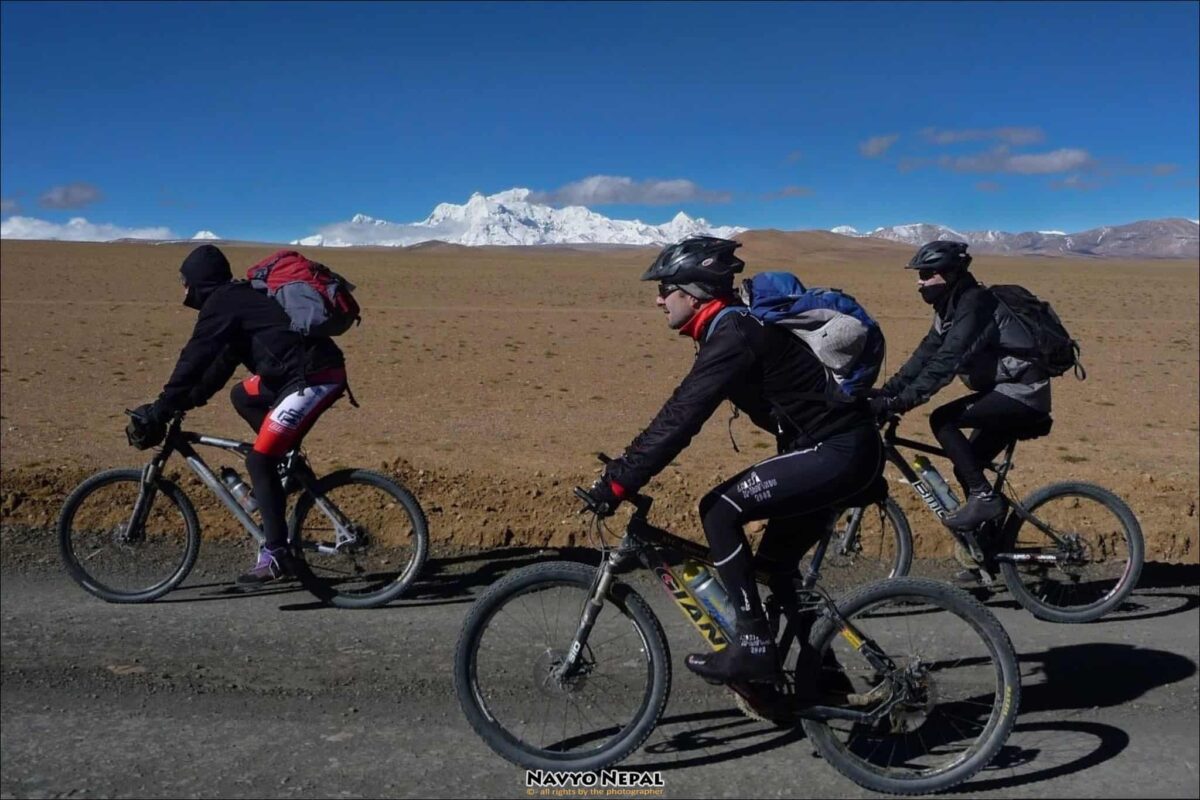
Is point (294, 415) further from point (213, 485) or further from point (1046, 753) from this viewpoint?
point (1046, 753)

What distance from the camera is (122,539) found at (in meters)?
6.59

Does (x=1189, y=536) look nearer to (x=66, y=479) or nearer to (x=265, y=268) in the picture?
(x=265, y=268)

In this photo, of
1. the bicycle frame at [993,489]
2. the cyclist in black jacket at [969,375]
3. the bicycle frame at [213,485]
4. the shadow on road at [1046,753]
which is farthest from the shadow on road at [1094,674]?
the bicycle frame at [213,485]

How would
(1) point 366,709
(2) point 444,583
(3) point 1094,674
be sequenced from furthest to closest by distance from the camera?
1. (2) point 444,583
2. (3) point 1094,674
3. (1) point 366,709

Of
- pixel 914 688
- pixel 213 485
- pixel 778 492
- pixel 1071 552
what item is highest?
pixel 778 492

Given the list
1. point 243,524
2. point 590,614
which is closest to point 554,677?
point 590,614

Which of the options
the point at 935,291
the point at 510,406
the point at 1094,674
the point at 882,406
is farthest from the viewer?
the point at 510,406

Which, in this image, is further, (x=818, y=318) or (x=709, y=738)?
(x=709, y=738)

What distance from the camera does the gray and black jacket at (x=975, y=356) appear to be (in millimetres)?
5844

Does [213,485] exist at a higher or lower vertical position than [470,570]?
higher

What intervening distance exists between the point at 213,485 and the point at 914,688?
464cm

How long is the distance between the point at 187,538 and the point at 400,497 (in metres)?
1.51

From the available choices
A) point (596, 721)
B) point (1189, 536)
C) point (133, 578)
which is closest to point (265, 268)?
point (133, 578)

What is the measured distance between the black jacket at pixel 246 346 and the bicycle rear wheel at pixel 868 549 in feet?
11.4
